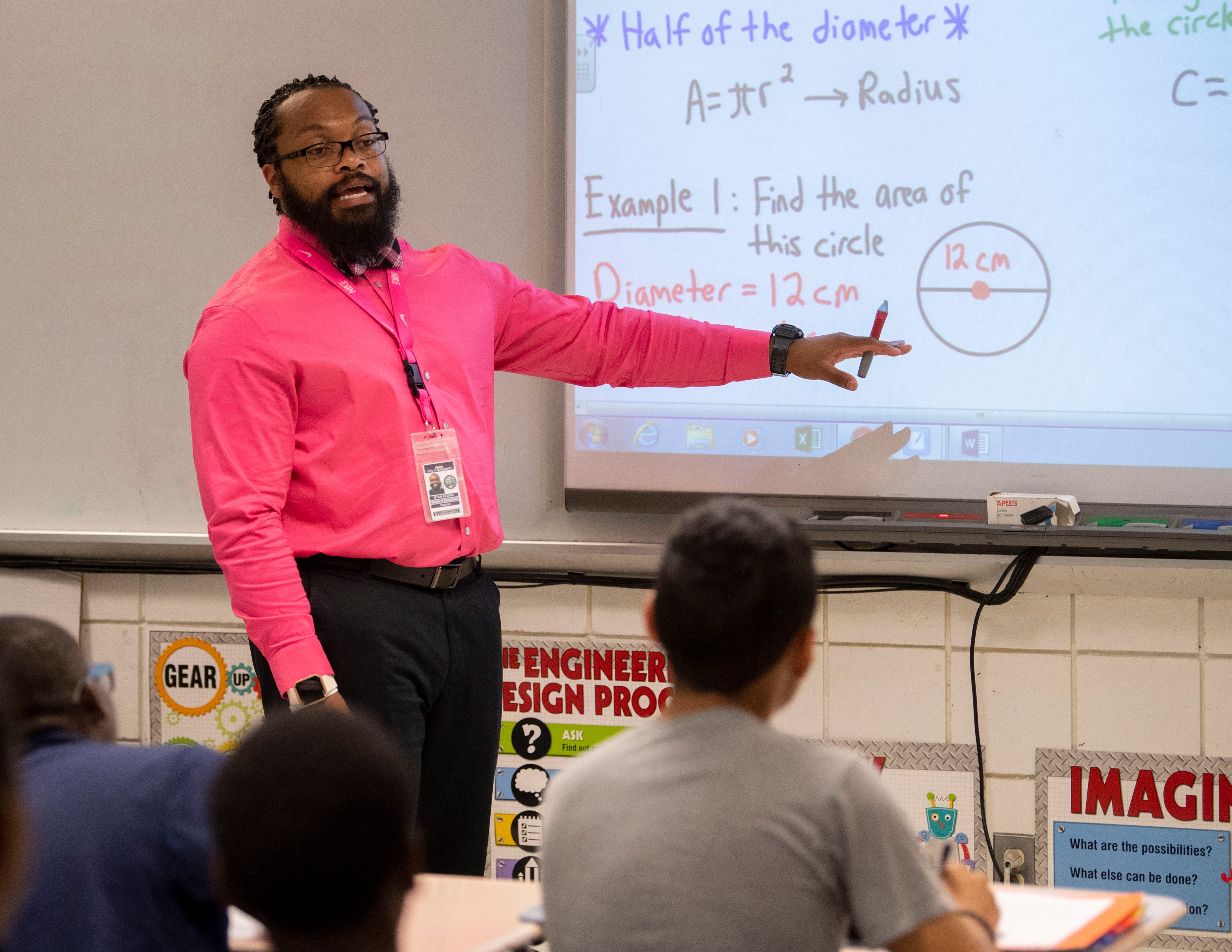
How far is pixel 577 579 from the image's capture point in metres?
2.58

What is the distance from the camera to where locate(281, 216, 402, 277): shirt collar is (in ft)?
6.40

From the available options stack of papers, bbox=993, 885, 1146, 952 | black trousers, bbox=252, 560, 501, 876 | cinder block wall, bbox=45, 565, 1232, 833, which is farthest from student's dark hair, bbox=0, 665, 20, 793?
cinder block wall, bbox=45, 565, 1232, 833

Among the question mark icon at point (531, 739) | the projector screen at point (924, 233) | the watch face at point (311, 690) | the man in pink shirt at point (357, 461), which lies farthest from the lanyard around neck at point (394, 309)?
the question mark icon at point (531, 739)

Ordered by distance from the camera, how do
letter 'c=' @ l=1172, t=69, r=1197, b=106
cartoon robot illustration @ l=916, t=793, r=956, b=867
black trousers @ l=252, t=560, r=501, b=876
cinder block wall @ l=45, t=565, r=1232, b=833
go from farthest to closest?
cartoon robot illustration @ l=916, t=793, r=956, b=867, cinder block wall @ l=45, t=565, r=1232, b=833, letter 'c=' @ l=1172, t=69, r=1197, b=106, black trousers @ l=252, t=560, r=501, b=876

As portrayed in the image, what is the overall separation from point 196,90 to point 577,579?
4.90ft

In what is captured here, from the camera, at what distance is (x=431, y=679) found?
1.84 metres

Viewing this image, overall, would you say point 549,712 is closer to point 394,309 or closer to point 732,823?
point 394,309

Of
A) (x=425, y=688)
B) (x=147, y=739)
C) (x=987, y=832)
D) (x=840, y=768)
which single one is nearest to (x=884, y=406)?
(x=987, y=832)

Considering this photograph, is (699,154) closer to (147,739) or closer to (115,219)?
(115,219)

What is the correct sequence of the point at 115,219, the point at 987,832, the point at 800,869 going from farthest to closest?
the point at 115,219 → the point at 987,832 → the point at 800,869

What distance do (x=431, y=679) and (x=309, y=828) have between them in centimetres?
105

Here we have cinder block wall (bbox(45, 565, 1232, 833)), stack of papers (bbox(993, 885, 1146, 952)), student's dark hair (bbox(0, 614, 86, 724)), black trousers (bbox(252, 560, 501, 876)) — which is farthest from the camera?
cinder block wall (bbox(45, 565, 1232, 833))

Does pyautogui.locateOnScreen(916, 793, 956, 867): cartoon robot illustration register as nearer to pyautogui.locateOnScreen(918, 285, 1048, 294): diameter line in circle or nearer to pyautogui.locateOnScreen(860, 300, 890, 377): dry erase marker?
pyautogui.locateOnScreen(860, 300, 890, 377): dry erase marker

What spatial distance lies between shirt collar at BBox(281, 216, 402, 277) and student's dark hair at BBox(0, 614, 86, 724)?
1.03 meters
